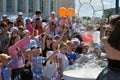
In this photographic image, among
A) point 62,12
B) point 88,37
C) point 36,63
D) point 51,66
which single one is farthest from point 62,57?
point 62,12

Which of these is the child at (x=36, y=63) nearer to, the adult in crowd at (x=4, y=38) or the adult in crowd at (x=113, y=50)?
the adult in crowd at (x=4, y=38)

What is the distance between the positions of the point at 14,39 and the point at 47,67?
2.85 ft

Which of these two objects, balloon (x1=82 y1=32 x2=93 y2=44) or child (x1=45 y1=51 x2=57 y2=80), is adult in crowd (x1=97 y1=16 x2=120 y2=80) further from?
balloon (x1=82 y1=32 x2=93 y2=44)

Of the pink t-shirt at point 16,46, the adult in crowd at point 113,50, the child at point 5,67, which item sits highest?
the adult in crowd at point 113,50

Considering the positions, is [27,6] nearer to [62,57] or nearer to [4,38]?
[4,38]

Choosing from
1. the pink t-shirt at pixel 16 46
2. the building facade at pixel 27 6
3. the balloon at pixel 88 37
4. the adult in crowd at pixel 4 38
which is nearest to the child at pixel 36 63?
the pink t-shirt at pixel 16 46

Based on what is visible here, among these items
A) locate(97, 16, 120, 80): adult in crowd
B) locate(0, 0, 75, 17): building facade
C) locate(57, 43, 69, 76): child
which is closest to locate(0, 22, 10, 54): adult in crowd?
locate(57, 43, 69, 76): child

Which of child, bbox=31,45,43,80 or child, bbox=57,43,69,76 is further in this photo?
child, bbox=57,43,69,76

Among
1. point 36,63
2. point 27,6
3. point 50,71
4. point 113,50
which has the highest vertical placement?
point 113,50

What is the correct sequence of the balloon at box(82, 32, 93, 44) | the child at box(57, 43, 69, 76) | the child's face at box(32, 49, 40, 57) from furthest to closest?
the balloon at box(82, 32, 93, 44) → the child at box(57, 43, 69, 76) → the child's face at box(32, 49, 40, 57)

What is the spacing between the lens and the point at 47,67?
20.6 ft

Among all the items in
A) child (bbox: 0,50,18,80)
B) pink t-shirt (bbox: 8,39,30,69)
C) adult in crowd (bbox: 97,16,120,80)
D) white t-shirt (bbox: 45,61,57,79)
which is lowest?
white t-shirt (bbox: 45,61,57,79)

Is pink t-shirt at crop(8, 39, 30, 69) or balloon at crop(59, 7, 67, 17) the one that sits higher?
balloon at crop(59, 7, 67, 17)

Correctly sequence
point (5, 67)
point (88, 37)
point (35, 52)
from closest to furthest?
point (5, 67) < point (35, 52) < point (88, 37)
